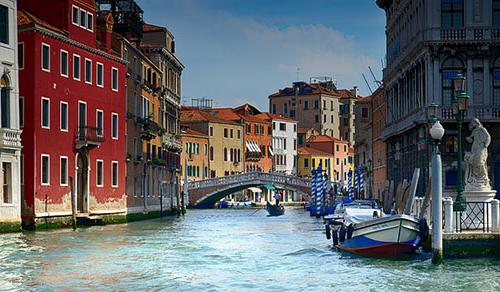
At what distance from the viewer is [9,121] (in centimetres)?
2538

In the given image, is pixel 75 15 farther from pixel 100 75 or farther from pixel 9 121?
pixel 9 121

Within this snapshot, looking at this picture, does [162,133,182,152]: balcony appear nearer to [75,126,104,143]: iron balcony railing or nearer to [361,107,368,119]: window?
[75,126,104,143]: iron balcony railing

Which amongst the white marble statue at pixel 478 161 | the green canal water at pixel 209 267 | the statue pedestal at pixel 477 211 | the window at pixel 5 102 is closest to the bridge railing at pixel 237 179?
the green canal water at pixel 209 267

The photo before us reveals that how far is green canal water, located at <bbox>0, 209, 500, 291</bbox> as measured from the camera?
15.4 metres

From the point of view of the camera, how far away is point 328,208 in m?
43.6

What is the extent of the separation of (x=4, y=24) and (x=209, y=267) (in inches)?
397

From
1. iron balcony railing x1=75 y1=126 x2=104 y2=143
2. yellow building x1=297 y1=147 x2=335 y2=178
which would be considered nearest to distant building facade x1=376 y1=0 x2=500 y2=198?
iron balcony railing x1=75 y1=126 x2=104 y2=143

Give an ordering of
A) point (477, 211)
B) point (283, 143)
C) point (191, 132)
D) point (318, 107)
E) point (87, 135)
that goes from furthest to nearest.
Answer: point (318, 107) → point (283, 143) → point (191, 132) → point (87, 135) → point (477, 211)

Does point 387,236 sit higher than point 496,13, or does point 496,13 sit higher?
point 496,13

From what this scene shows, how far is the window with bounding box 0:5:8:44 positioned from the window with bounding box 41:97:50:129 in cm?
346

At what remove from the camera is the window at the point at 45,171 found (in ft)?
93.6

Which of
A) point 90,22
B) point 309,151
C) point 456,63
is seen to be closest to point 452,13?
point 456,63

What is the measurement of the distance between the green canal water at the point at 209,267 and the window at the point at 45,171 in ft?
10.1

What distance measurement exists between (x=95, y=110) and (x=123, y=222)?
14.2 feet
